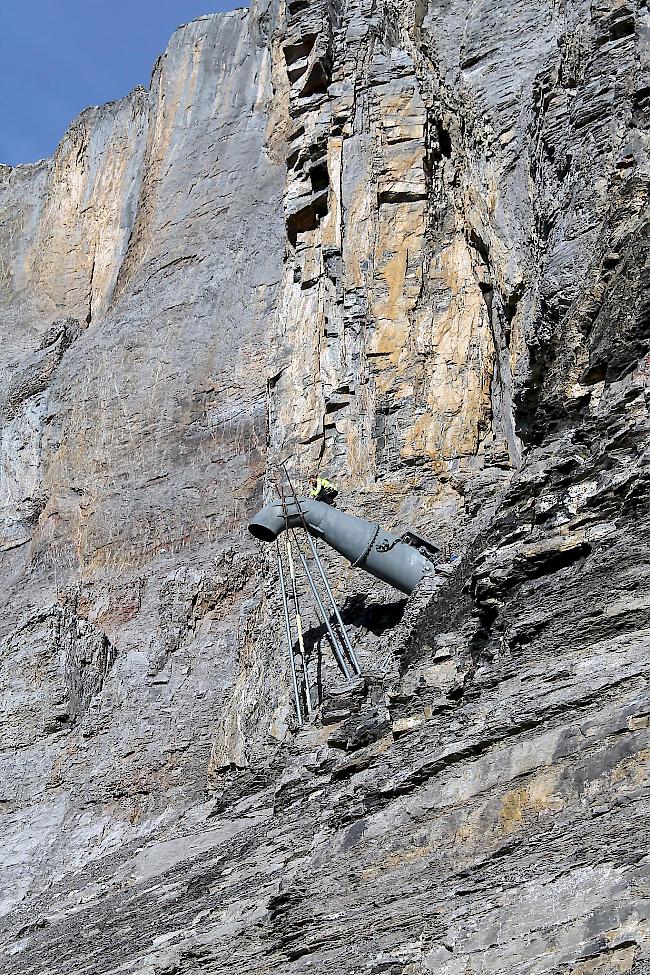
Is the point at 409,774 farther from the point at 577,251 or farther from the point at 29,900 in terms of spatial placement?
the point at 29,900

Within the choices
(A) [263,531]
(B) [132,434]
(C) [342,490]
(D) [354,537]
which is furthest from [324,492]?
(B) [132,434]

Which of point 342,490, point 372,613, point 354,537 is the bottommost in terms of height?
point 372,613

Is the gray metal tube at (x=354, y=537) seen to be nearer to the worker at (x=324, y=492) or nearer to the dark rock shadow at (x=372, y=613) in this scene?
the dark rock shadow at (x=372, y=613)

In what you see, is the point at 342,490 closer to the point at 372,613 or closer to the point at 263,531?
the point at 263,531

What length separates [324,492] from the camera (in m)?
25.1

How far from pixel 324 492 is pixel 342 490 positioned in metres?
0.83

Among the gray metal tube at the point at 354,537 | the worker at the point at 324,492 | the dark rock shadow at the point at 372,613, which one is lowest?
the dark rock shadow at the point at 372,613

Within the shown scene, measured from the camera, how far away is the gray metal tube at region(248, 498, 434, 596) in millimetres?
21453

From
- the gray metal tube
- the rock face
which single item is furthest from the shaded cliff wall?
the gray metal tube

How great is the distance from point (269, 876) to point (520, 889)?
5.31 meters

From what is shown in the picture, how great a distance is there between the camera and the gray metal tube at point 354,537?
21453 millimetres

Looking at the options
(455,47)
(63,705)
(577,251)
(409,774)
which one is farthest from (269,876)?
(455,47)

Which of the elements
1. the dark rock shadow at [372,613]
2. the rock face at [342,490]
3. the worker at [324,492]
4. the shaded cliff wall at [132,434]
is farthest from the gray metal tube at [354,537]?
the shaded cliff wall at [132,434]

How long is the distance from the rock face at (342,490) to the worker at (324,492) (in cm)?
38
